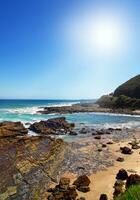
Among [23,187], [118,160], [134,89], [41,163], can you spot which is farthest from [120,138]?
[134,89]

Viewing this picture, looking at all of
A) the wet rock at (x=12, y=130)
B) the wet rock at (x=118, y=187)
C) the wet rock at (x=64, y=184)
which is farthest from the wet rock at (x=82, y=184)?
the wet rock at (x=12, y=130)

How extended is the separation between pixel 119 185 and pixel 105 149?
12203 mm

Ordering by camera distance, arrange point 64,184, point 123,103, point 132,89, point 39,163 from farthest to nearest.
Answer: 1. point 132,89
2. point 123,103
3. point 39,163
4. point 64,184

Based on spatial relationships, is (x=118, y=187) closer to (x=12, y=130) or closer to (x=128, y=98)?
(x=12, y=130)

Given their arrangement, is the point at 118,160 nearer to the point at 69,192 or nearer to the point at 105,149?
the point at 105,149

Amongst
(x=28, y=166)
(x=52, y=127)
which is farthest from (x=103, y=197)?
(x=52, y=127)

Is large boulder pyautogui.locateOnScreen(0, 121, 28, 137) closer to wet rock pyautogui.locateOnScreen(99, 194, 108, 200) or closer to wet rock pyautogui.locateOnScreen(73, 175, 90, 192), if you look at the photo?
wet rock pyautogui.locateOnScreen(73, 175, 90, 192)

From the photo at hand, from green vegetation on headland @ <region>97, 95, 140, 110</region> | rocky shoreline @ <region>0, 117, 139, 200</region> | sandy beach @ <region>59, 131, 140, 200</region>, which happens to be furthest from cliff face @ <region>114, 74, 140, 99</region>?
sandy beach @ <region>59, 131, 140, 200</region>

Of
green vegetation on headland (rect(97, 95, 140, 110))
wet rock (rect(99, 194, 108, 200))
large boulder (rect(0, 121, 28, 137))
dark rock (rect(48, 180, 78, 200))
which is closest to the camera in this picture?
wet rock (rect(99, 194, 108, 200))

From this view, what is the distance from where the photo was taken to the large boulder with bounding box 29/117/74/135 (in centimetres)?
4675

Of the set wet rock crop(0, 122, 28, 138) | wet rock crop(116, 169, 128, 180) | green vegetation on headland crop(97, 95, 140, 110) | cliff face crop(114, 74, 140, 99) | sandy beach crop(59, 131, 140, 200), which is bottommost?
sandy beach crop(59, 131, 140, 200)

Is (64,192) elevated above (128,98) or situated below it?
below

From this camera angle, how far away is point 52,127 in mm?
49906

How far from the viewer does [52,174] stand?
68.7ft
